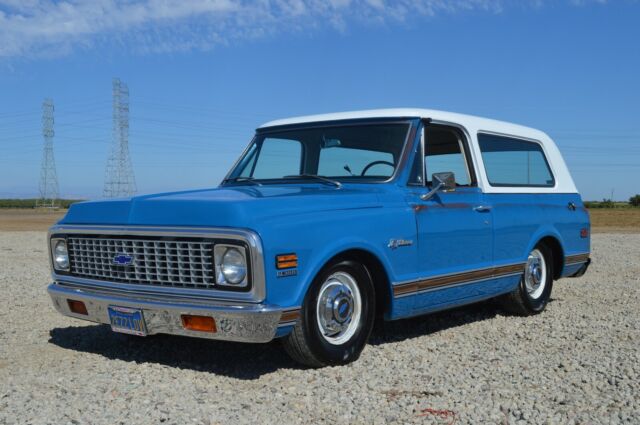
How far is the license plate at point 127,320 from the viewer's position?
4.82 metres

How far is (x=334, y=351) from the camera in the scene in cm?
495

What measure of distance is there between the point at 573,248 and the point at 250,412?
5.05m

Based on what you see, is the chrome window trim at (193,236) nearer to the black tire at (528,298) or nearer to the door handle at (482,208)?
the door handle at (482,208)

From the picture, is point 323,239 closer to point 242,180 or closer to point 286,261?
point 286,261

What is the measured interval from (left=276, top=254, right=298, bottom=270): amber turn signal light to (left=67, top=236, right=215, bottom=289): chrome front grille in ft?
1.38

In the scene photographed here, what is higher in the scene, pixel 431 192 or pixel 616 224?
pixel 431 192

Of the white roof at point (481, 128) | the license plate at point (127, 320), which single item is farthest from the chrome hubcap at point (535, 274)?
the license plate at point (127, 320)

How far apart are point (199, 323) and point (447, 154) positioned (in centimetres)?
301

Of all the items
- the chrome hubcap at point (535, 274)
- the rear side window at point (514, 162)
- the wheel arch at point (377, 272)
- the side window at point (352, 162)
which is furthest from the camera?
the chrome hubcap at point (535, 274)

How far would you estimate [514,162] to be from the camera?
289 inches

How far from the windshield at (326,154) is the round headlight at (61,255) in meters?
1.58

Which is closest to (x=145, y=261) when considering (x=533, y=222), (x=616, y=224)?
(x=533, y=222)

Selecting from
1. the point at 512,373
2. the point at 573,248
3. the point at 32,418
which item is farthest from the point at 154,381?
the point at 573,248

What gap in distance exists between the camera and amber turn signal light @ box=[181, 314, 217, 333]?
451cm
